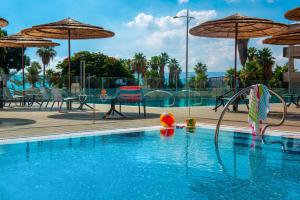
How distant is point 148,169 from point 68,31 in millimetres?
9988

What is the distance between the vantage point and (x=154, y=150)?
270 inches

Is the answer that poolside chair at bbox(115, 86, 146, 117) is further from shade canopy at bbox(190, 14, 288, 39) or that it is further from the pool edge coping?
shade canopy at bbox(190, 14, 288, 39)

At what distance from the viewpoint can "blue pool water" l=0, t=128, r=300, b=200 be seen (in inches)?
170

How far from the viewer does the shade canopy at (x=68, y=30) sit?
508 inches

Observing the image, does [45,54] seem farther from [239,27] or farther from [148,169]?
[148,169]

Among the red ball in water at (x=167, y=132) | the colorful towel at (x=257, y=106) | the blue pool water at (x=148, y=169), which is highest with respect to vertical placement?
the colorful towel at (x=257, y=106)

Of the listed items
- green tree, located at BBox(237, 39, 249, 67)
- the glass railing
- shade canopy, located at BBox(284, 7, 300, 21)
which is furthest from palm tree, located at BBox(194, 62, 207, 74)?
shade canopy, located at BBox(284, 7, 300, 21)

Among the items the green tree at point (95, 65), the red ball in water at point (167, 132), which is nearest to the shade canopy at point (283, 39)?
the red ball in water at point (167, 132)

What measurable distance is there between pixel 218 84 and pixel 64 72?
31197 millimetres

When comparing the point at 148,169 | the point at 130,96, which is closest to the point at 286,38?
the point at 130,96

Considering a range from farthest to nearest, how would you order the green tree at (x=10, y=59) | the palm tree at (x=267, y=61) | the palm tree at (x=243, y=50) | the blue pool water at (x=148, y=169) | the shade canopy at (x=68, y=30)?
the palm tree at (x=243, y=50) < the palm tree at (x=267, y=61) < the green tree at (x=10, y=59) < the shade canopy at (x=68, y=30) < the blue pool water at (x=148, y=169)

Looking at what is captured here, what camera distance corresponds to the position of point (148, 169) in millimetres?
5461

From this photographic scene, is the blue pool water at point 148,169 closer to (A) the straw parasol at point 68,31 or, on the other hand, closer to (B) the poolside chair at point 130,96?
(B) the poolside chair at point 130,96

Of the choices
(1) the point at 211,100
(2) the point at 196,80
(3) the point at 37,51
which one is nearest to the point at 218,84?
(2) the point at 196,80
